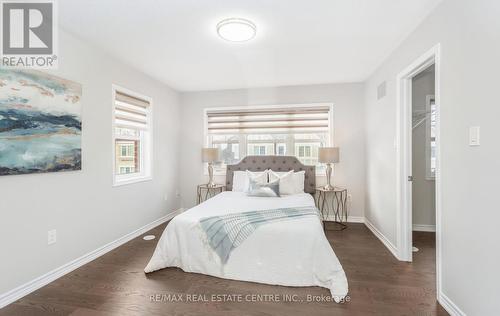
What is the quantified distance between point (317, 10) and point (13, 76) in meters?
2.67

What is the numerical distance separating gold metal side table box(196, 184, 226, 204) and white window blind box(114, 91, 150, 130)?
1.44 metres

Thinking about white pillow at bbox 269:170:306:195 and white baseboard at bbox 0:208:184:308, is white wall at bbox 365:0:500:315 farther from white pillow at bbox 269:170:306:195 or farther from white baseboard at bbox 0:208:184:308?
white baseboard at bbox 0:208:184:308

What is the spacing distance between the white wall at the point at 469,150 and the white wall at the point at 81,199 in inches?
138

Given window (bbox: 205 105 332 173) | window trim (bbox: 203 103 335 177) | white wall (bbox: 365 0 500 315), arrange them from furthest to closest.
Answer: window (bbox: 205 105 332 173) → window trim (bbox: 203 103 335 177) → white wall (bbox: 365 0 500 315)

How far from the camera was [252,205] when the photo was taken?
3129 mm

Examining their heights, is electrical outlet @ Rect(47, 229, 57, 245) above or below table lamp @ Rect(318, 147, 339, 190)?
below

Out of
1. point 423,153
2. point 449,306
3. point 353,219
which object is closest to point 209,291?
point 449,306

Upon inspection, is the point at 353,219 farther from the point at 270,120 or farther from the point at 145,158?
the point at 145,158

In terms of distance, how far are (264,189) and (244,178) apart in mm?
726

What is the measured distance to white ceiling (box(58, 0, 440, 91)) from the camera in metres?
2.12

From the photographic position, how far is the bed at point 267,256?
223cm

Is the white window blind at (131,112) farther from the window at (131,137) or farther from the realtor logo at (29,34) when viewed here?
the realtor logo at (29,34)

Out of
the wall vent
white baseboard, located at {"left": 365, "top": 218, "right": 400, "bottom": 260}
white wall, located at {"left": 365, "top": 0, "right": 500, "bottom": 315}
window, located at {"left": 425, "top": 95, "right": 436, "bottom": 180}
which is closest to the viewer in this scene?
white wall, located at {"left": 365, "top": 0, "right": 500, "bottom": 315}

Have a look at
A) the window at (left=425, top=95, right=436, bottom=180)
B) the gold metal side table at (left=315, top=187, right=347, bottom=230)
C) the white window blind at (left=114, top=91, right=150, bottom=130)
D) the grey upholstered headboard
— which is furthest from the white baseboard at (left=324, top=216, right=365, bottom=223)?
the white window blind at (left=114, top=91, right=150, bottom=130)
